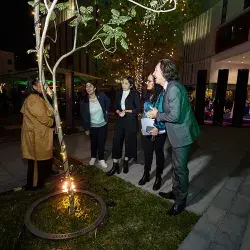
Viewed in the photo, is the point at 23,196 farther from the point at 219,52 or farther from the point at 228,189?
the point at 219,52

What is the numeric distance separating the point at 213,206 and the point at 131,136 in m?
2.17

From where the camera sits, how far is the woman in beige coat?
3551 millimetres

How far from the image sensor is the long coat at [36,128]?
3539 mm

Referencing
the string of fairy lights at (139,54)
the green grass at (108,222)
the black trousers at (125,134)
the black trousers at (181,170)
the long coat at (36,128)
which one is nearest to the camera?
the green grass at (108,222)

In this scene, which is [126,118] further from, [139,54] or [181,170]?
[139,54]

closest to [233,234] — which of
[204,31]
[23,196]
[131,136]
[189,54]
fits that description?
[131,136]

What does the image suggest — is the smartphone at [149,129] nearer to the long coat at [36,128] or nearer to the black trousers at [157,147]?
the black trousers at [157,147]

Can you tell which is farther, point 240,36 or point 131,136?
point 240,36

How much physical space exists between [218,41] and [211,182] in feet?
45.4

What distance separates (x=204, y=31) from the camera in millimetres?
19344

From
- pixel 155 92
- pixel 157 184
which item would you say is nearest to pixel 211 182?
pixel 157 184

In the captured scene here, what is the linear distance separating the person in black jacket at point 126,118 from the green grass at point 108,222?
3.01 feet

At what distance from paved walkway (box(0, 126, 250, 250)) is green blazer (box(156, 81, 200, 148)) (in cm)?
122

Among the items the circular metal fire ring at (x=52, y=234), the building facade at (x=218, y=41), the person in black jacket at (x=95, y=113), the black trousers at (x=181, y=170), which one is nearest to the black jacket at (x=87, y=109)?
the person in black jacket at (x=95, y=113)
